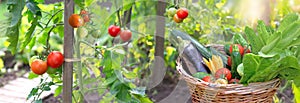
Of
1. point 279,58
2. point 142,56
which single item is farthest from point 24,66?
point 279,58

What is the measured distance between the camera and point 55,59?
1436mm

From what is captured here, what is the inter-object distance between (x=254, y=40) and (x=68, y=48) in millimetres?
681

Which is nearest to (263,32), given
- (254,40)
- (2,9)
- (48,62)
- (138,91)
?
(254,40)

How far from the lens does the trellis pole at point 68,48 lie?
1440 mm

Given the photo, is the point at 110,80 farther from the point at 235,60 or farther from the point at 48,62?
the point at 235,60

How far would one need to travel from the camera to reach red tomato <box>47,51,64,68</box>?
144 cm

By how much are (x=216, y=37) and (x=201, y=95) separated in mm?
981

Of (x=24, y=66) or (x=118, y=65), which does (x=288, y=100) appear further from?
(x=24, y=66)

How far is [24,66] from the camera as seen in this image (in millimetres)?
3406

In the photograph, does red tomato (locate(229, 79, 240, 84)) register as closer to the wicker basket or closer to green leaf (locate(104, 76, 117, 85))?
the wicker basket

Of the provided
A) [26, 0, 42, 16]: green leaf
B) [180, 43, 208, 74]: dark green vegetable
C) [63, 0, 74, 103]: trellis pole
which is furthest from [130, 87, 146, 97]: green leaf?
[26, 0, 42, 16]: green leaf

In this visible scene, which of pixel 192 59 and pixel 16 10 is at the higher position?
pixel 16 10

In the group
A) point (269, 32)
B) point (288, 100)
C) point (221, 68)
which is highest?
point (269, 32)

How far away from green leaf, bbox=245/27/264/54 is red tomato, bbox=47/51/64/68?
2.23 feet
